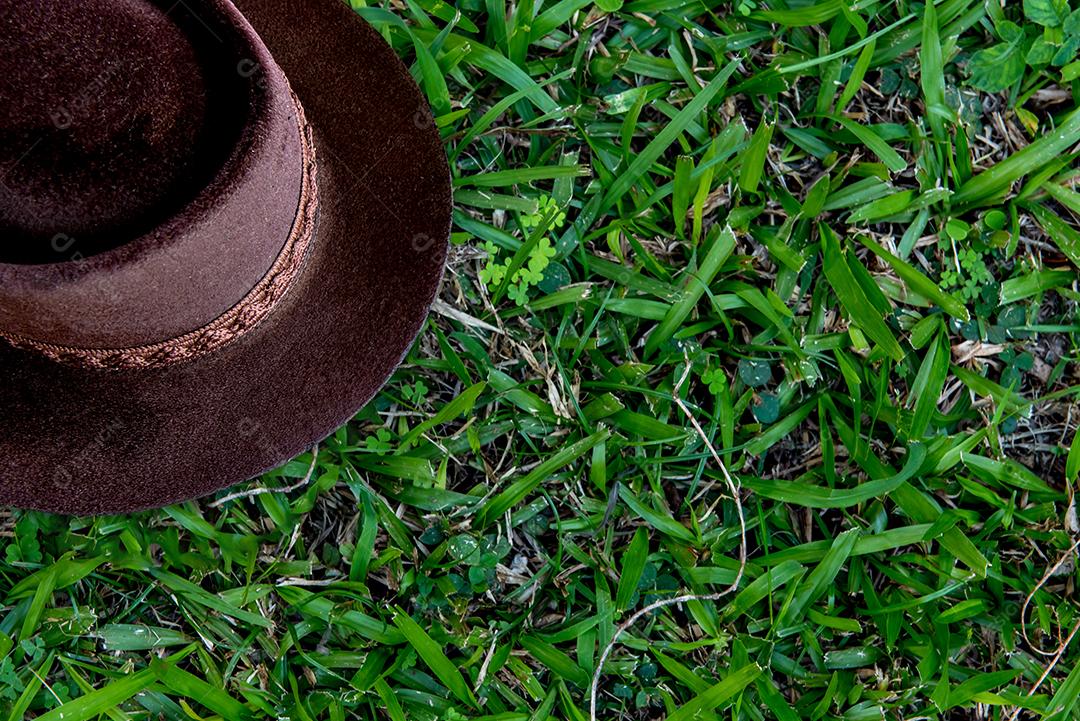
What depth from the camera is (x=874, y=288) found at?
220 cm

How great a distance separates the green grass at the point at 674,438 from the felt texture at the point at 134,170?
32.4 inches

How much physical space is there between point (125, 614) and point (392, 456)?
692mm

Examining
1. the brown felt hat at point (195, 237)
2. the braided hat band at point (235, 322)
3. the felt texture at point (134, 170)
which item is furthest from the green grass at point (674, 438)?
the felt texture at point (134, 170)

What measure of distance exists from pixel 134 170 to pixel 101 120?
0.08m

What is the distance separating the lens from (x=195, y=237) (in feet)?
4.04

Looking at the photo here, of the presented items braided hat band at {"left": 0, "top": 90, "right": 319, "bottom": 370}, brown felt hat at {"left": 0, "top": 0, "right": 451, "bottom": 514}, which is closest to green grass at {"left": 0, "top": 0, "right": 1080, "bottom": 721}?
brown felt hat at {"left": 0, "top": 0, "right": 451, "bottom": 514}

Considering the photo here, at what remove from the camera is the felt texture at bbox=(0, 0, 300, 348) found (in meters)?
1.22

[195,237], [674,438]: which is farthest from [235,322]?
[674,438]

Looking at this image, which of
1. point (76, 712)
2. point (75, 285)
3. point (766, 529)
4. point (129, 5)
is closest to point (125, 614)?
point (76, 712)

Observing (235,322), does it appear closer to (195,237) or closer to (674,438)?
(195,237)

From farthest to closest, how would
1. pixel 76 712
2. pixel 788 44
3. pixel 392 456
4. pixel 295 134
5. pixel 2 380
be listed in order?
pixel 788 44
pixel 392 456
pixel 76 712
pixel 2 380
pixel 295 134

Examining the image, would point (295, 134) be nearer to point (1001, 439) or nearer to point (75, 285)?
point (75, 285)

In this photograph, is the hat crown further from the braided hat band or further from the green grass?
the green grass

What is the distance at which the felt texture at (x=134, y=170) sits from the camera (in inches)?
48.1
